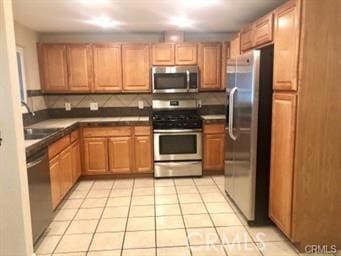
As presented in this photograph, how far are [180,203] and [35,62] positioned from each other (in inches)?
117

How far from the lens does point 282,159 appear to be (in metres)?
2.47

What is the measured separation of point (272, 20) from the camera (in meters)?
2.58

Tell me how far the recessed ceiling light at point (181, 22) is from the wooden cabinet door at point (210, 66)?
470 mm

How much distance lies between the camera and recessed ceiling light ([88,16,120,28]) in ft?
11.9

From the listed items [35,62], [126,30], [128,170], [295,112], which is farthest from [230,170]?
[35,62]

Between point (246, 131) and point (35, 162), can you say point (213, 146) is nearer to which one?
point (246, 131)

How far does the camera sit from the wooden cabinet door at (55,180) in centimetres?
304

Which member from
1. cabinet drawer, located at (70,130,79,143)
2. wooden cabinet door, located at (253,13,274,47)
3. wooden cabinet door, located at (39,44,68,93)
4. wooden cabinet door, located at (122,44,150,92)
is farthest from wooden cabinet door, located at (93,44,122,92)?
wooden cabinet door, located at (253,13,274,47)

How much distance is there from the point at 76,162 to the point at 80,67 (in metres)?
1.46

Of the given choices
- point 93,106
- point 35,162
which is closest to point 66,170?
point 35,162

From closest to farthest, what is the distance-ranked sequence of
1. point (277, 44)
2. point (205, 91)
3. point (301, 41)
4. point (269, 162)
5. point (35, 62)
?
point (301, 41) → point (277, 44) → point (269, 162) → point (35, 62) → point (205, 91)

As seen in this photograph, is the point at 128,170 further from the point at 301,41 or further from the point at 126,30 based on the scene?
the point at 301,41

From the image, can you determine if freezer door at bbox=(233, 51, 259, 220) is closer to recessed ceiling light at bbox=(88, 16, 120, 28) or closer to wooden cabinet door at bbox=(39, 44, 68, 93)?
recessed ceiling light at bbox=(88, 16, 120, 28)

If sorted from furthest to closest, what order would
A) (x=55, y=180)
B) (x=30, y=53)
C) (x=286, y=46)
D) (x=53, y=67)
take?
(x=53, y=67), (x=30, y=53), (x=55, y=180), (x=286, y=46)
